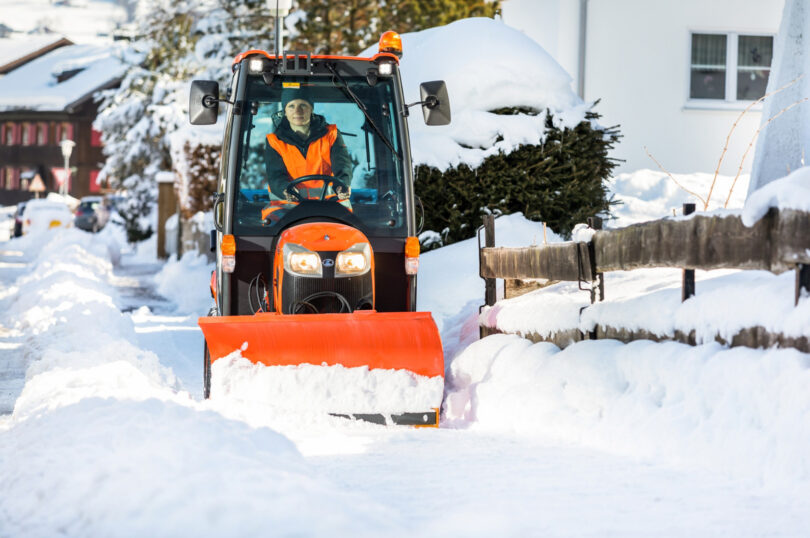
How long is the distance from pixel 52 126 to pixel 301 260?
7243cm

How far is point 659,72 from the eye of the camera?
18.0 meters

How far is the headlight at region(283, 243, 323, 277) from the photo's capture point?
692 centimetres

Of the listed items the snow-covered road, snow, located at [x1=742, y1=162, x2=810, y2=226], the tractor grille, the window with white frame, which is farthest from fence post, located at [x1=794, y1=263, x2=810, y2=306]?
the window with white frame

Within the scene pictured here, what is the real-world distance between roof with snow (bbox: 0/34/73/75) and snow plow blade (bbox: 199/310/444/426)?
3190 inches

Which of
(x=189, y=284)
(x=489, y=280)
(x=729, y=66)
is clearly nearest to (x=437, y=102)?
(x=489, y=280)

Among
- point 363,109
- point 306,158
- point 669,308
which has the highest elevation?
point 363,109

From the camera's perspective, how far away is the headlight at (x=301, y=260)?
692cm

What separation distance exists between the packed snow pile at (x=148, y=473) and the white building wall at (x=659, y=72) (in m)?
12.7

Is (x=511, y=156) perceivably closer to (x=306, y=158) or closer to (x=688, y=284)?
(x=306, y=158)

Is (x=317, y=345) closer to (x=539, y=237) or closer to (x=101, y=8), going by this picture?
(x=539, y=237)

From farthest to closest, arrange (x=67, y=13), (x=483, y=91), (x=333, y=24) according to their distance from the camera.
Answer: (x=67, y=13)
(x=333, y=24)
(x=483, y=91)

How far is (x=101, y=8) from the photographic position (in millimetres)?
157250

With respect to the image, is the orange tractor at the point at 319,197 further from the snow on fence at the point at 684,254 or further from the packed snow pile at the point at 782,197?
the packed snow pile at the point at 782,197

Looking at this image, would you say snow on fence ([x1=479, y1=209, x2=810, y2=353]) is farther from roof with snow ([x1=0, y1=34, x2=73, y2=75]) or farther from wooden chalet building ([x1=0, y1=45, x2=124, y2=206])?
roof with snow ([x1=0, y1=34, x2=73, y2=75])
